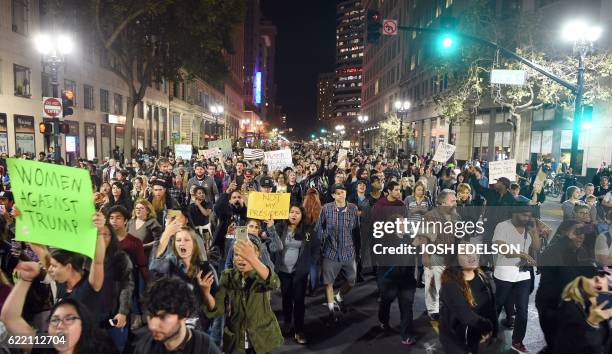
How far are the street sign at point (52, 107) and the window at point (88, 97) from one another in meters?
20.5

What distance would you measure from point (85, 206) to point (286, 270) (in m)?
3.08

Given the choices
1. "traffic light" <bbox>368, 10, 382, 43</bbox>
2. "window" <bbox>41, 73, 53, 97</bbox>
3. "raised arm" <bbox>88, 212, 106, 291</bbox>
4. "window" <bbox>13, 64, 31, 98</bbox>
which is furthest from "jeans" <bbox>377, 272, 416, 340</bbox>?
"window" <bbox>41, 73, 53, 97</bbox>

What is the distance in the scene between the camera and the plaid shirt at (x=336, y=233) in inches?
278

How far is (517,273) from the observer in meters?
5.89

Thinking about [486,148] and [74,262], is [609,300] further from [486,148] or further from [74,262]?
[486,148]

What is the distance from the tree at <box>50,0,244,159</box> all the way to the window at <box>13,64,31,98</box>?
375 cm

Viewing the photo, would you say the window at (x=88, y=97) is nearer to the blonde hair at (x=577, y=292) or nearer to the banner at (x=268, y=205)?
the banner at (x=268, y=205)

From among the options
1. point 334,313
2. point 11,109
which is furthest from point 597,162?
point 11,109

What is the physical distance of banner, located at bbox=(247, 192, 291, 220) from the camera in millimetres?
6668

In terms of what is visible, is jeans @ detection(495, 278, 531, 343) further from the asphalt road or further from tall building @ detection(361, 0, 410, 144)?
tall building @ detection(361, 0, 410, 144)

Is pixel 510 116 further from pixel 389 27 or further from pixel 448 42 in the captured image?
pixel 389 27

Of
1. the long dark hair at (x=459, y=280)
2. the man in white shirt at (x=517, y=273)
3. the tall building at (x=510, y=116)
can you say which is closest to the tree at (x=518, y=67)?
the tall building at (x=510, y=116)

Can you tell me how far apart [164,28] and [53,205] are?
26.9 metres

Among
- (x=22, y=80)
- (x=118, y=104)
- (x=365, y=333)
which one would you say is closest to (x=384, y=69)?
(x=118, y=104)
